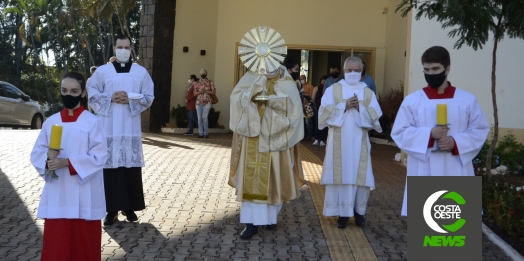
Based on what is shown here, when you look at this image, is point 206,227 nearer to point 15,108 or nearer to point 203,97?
point 203,97

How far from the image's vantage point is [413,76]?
43.4 feet

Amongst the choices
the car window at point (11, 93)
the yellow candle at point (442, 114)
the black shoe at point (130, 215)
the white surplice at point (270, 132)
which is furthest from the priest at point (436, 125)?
the car window at point (11, 93)

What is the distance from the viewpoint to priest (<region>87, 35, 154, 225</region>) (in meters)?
7.79

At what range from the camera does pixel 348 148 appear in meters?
8.16

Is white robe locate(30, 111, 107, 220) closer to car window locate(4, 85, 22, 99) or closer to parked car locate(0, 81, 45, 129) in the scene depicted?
parked car locate(0, 81, 45, 129)

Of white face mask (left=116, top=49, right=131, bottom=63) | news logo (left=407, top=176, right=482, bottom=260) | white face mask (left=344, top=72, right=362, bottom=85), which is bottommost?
news logo (left=407, top=176, right=482, bottom=260)

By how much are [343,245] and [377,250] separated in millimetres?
345

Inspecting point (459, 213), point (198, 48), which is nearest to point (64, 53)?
point (198, 48)

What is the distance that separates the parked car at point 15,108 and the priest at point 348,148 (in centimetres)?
1727

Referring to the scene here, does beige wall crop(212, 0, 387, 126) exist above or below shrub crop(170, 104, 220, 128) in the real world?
above

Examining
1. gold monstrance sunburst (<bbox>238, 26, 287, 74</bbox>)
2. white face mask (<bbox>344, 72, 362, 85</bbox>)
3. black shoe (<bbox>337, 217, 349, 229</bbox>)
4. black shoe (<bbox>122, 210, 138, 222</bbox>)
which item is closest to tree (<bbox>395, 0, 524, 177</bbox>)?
white face mask (<bbox>344, 72, 362, 85</bbox>)

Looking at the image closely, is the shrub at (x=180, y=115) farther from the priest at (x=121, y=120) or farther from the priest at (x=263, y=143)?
the priest at (x=263, y=143)

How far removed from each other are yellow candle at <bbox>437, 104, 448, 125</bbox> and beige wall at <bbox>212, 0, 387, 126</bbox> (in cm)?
1681

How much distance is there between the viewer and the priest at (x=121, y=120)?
25.6ft
